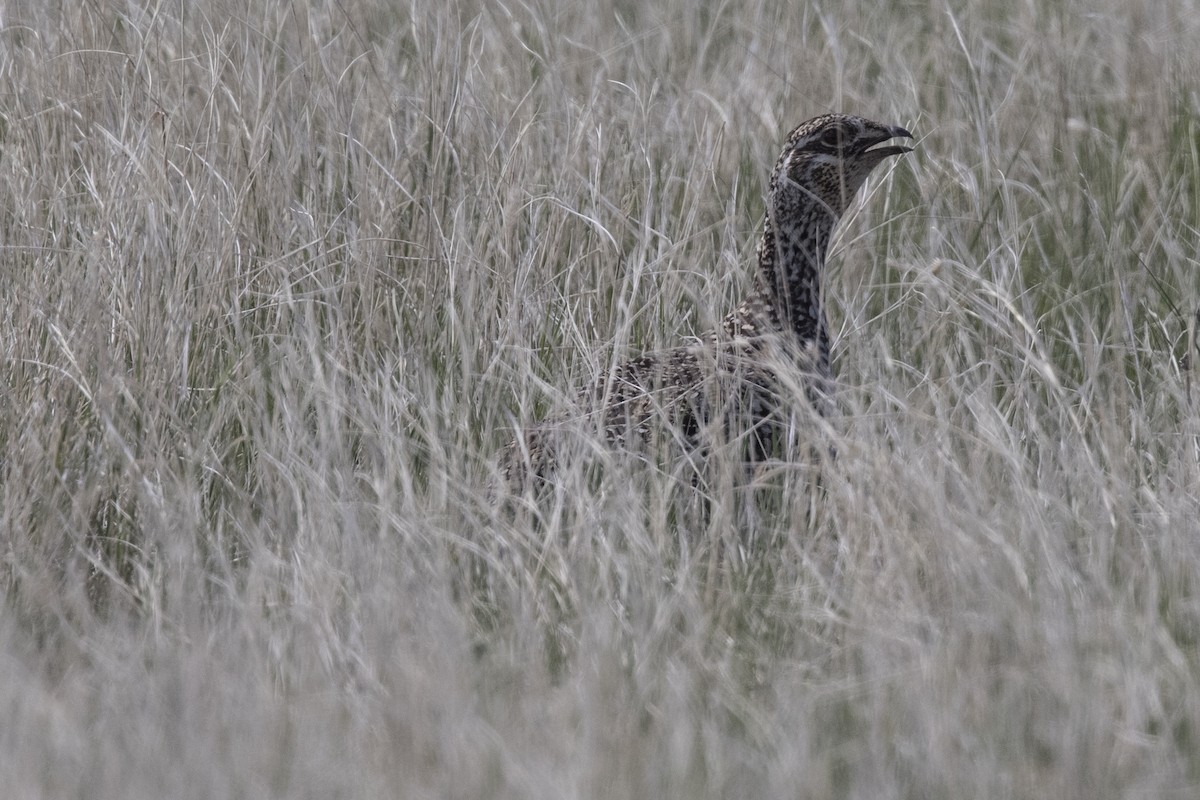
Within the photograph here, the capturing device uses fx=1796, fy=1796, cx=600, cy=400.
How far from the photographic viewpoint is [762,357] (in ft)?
14.9

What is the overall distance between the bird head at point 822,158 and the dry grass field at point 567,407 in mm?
239

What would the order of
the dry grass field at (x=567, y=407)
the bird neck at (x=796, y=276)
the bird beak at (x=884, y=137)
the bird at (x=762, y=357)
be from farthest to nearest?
the bird beak at (x=884, y=137), the bird neck at (x=796, y=276), the bird at (x=762, y=357), the dry grass field at (x=567, y=407)

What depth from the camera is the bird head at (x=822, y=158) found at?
488cm

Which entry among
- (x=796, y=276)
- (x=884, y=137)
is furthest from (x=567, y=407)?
(x=884, y=137)

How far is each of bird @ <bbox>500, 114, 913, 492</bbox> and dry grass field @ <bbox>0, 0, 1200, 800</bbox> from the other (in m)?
0.13

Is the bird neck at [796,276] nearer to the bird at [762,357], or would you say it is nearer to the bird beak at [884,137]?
the bird at [762,357]

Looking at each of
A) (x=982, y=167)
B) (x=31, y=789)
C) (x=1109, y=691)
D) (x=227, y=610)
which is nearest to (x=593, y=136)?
(x=982, y=167)

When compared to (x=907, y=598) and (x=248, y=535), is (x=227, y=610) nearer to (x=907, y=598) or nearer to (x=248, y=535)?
(x=248, y=535)

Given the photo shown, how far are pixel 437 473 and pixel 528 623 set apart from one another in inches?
23.8

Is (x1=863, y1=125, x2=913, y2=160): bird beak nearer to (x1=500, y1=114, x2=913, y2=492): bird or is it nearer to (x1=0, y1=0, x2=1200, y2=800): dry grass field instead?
(x1=500, y1=114, x2=913, y2=492): bird

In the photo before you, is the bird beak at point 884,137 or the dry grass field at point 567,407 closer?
the dry grass field at point 567,407

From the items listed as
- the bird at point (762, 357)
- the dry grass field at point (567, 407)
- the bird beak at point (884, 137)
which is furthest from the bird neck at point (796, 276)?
the bird beak at point (884, 137)

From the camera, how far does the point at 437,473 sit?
3875 millimetres

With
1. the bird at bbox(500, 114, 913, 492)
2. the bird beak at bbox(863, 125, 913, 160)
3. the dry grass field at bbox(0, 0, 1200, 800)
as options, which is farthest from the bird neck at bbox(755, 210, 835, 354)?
the bird beak at bbox(863, 125, 913, 160)
